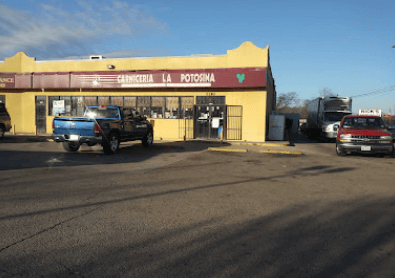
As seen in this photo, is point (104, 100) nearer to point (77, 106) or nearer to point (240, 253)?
point (77, 106)

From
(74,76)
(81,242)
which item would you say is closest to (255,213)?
(81,242)

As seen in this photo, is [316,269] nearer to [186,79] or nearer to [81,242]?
[81,242]

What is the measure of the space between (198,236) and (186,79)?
15138mm

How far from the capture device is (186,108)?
62.2 ft

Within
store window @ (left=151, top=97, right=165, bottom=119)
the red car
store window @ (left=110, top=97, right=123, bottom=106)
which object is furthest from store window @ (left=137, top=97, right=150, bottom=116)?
the red car

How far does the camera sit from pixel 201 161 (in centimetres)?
1049

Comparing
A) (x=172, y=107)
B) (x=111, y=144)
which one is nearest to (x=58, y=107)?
(x=172, y=107)

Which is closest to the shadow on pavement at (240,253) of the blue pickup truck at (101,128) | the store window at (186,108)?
the blue pickup truck at (101,128)

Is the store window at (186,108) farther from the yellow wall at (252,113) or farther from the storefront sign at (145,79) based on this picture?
the yellow wall at (252,113)

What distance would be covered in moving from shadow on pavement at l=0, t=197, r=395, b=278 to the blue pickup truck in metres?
7.82

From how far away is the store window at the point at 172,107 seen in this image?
19109 mm

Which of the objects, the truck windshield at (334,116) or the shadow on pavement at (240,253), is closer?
the shadow on pavement at (240,253)

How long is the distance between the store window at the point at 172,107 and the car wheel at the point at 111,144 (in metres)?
7.36

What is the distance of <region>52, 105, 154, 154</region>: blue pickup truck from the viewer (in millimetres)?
11000
